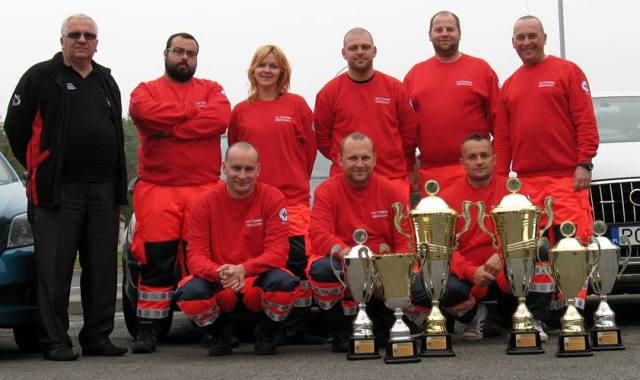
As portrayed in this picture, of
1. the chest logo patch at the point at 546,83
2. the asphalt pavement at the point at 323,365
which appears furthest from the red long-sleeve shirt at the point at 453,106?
the asphalt pavement at the point at 323,365

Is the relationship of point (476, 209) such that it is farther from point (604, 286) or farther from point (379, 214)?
point (604, 286)

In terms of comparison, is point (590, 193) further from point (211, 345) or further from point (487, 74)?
point (211, 345)

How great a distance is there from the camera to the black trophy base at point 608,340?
667 cm

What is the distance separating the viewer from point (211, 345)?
23.8 ft

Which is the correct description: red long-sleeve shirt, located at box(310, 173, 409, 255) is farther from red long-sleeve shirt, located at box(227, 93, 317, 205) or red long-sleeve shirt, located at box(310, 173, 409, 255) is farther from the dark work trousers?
the dark work trousers

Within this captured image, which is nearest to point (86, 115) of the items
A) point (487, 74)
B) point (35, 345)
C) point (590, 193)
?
point (35, 345)

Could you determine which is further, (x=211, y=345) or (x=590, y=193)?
(x=590, y=193)

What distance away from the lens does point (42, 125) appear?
7.31 m

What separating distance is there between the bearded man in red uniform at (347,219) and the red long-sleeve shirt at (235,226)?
0.23m

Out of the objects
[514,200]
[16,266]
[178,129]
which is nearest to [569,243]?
[514,200]

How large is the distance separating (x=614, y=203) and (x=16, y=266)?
390 cm

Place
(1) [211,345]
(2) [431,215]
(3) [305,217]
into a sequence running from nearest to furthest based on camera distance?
(2) [431,215] → (1) [211,345] → (3) [305,217]

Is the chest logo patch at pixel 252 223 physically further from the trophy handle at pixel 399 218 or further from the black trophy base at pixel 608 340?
the black trophy base at pixel 608 340

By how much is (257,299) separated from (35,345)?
1.76 meters
